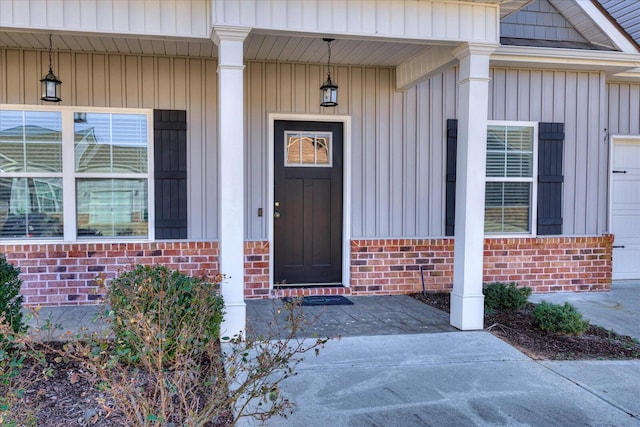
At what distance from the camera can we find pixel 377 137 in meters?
6.16

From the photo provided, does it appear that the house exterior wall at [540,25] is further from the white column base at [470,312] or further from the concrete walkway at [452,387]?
the concrete walkway at [452,387]

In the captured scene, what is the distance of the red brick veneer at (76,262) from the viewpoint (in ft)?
17.6

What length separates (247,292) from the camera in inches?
229

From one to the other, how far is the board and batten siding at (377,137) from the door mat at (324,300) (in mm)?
779

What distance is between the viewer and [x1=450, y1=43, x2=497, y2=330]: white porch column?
4.56 meters

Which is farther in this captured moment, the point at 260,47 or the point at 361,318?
the point at 260,47

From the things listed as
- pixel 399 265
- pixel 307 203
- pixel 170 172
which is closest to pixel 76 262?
pixel 170 172

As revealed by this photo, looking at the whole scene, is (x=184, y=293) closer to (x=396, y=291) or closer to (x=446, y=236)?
(x=396, y=291)

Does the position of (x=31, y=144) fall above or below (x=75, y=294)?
above

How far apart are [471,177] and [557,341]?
159 centimetres

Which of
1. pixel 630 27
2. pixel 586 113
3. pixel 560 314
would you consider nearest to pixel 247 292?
pixel 560 314

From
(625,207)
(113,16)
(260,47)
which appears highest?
(260,47)

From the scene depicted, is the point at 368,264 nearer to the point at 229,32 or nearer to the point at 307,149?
the point at 307,149

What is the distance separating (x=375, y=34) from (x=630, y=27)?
5.24 m
